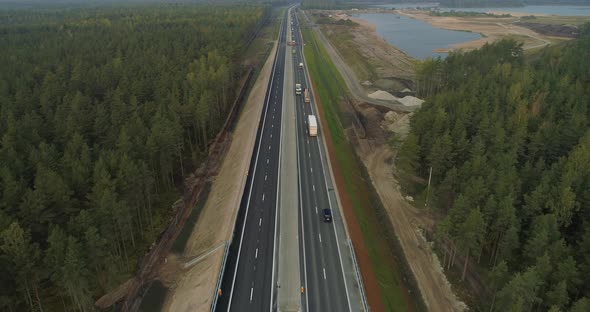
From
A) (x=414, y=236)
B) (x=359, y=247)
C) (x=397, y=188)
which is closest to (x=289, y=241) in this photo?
(x=359, y=247)

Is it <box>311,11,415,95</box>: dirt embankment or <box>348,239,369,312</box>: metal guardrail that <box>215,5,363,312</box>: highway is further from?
<box>311,11,415,95</box>: dirt embankment

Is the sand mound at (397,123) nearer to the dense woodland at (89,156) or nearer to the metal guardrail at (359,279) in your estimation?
the dense woodland at (89,156)

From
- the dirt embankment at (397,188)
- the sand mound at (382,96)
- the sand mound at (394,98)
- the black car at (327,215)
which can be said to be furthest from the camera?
the sand mound at (382,96)

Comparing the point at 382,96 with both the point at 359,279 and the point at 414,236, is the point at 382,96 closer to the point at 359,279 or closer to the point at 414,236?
the point at 414,236

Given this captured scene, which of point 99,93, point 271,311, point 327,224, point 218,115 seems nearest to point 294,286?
point 271,311

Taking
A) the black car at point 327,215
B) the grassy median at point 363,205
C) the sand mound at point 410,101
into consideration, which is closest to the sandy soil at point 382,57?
the sand mound at point 410,101

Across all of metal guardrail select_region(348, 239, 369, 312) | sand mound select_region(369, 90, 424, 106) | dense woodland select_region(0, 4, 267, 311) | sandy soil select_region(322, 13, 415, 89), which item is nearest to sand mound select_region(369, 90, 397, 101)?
sand mound select_region(369, 90, 424, 106)
